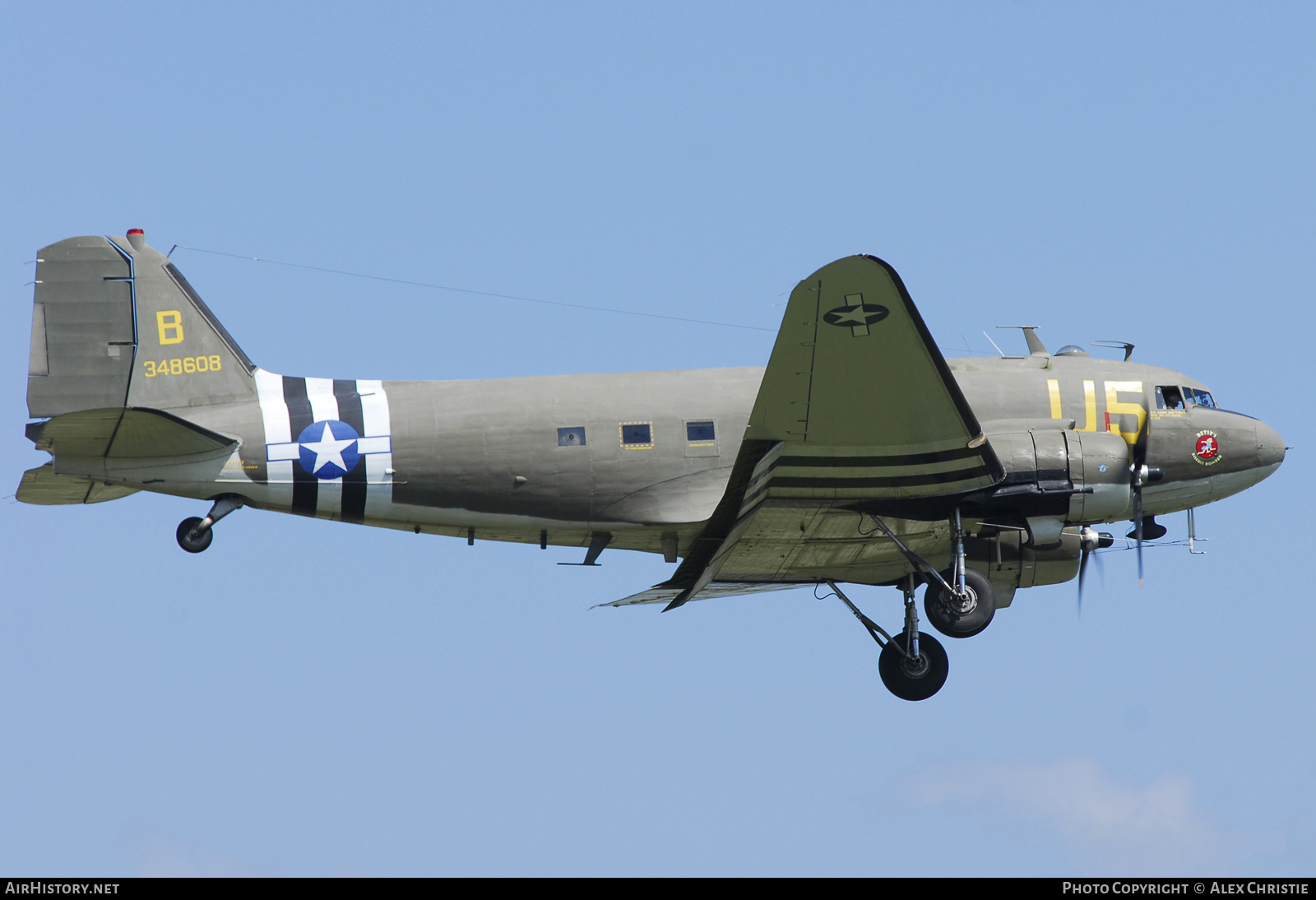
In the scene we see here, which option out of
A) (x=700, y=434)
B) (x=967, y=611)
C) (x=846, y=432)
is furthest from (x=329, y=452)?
(x=967, y=611)

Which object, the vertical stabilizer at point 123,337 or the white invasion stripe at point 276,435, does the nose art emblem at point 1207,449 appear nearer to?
the white invasion stripe at point 276,435

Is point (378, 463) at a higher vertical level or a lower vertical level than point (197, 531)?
higher

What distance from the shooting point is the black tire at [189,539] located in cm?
1883

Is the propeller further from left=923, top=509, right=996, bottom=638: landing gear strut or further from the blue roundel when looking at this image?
the blue roundel

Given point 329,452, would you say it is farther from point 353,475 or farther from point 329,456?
point 353,475

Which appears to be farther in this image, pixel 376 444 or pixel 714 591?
pixel 714 591

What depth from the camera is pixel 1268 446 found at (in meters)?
21.2

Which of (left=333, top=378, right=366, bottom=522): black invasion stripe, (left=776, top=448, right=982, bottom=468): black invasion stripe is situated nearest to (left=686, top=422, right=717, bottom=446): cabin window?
(left=776, top=448, right=982, bottom=468): black invasion stripe

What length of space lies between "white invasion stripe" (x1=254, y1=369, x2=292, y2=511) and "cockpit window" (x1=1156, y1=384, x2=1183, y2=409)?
1201cm

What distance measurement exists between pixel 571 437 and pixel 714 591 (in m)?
5.10

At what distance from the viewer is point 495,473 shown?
19.5 meters

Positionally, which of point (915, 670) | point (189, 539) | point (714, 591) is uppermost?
point (189, 539)
